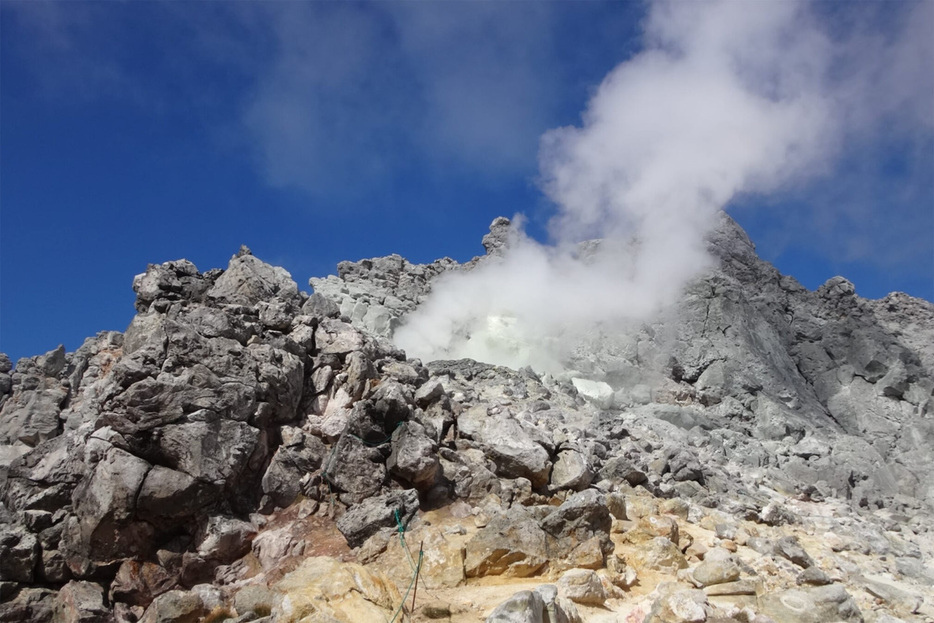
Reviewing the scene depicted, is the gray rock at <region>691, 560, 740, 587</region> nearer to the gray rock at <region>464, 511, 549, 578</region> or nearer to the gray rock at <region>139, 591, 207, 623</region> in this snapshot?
the gray rock at <region>464, 511, 549, 578</region>

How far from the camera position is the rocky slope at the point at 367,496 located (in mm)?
10656

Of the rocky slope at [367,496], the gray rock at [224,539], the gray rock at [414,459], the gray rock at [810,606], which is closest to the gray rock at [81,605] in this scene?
the rocky slope at [367,496]

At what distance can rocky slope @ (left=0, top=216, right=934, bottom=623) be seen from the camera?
10656 millimetres

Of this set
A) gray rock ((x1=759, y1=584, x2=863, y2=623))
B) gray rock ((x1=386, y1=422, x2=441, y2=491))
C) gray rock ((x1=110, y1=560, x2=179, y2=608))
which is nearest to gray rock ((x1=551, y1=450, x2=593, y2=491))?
gray rock ((x1=386, y1=422, x2=441, y2=491))

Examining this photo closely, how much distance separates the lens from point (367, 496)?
13391 mm

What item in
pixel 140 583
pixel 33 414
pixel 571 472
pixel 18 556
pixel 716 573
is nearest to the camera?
pixel 716 573

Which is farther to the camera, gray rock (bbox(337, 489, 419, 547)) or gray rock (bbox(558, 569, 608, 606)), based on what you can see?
gray rock (bbox(337, 489, 419, 547))

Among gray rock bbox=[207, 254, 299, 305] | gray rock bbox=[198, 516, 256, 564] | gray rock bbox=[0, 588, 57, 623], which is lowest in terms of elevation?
gray rock bbox=[0, 588, 57, 623]

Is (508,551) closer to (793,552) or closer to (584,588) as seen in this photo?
(584,588)

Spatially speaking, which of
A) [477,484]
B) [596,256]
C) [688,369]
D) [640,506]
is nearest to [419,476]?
[477,484]

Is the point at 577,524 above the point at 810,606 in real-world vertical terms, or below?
above

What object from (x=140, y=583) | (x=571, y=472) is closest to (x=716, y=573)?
(x=571, y=472)

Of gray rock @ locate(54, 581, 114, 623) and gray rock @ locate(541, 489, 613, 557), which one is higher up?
gray rock @ locate(541, 489, 613, 557)

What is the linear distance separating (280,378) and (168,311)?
6.30m
